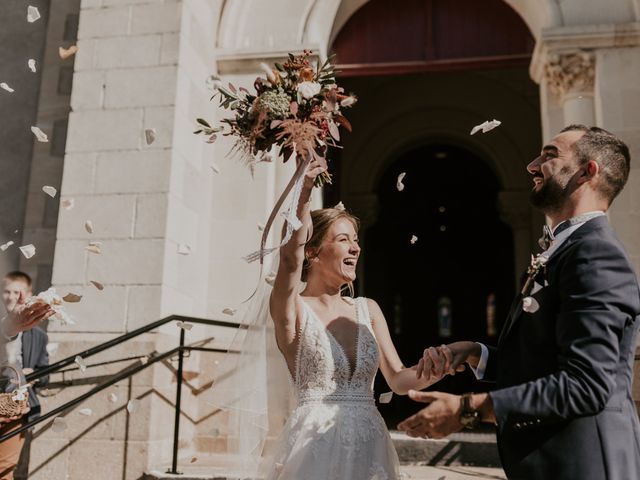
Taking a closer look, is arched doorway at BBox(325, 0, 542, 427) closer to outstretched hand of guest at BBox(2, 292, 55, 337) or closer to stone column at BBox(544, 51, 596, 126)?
stone column at BBox(544, 51, 596, 126)

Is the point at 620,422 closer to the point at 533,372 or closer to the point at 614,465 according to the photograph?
the point at 614,465

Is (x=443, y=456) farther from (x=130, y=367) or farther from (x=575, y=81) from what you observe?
(x=575, y=81)

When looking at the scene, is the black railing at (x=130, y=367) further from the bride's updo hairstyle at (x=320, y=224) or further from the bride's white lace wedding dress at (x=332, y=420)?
the bride's white lace wedding dress at (x=332, y=420)

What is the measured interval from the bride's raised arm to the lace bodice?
0.10 meters

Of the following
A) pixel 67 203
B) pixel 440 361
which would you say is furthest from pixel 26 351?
pixel 440 361

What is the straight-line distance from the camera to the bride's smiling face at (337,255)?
3.00 meters

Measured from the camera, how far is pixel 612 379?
6.34ft

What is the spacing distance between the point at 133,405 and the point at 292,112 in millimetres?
3079

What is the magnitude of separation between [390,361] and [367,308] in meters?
0.27

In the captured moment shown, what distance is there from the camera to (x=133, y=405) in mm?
4809

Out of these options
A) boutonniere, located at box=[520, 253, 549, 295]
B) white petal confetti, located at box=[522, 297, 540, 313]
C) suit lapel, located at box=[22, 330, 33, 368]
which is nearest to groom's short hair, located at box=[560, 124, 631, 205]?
boutonniere, located at box=[520, 253, 549, 295]

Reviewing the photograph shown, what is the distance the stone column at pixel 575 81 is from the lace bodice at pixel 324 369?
4003 millimetres

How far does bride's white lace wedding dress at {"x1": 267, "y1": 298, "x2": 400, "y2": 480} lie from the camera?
8.73 feet

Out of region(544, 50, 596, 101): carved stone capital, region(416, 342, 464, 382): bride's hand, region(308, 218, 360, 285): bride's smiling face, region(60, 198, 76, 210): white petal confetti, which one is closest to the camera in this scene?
region(416, 342, 464, 382): bride's hand
